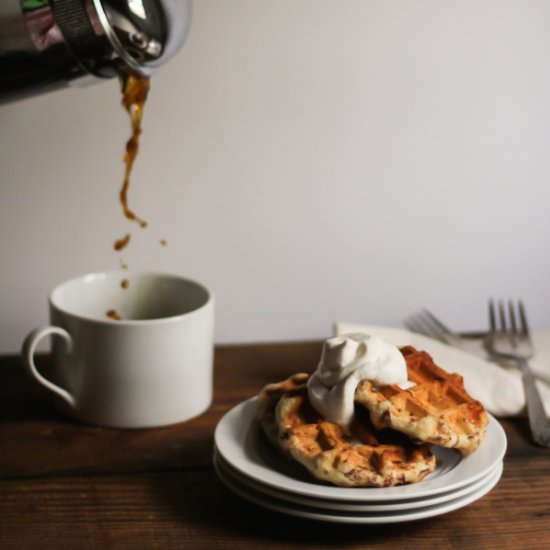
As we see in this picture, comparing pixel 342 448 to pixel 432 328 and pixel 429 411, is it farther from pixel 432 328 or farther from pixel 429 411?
pixel 432 328

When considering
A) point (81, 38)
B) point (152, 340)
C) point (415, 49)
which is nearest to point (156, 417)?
point (152, 340)

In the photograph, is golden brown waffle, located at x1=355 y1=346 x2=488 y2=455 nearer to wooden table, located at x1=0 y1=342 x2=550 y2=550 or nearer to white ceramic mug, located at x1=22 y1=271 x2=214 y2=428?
wooden table, located at x1=0 y1=342 x2=550 y2=550

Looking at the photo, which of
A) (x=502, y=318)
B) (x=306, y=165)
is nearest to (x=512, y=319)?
(x=502, y=318)

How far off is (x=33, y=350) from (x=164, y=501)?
18 centimetres

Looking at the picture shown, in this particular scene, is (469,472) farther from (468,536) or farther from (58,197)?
(58,197)

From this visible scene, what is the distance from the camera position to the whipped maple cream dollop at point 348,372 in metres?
0.67

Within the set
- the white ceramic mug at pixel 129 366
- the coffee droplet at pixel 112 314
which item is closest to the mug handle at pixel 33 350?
the white ceramic mug at pixel 129 366

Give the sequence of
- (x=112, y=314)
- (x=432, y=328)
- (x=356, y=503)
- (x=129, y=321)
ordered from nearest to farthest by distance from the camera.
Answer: (x=356, y=503) → (x=129, y=321) → (x=112, y=314) → (x=432, y=328)

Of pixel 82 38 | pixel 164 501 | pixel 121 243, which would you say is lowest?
pixel 164 501

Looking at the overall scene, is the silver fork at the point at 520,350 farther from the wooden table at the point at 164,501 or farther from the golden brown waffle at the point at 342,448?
the golden brown waffle at the point at 342,448

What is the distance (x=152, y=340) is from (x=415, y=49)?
1.38 feet

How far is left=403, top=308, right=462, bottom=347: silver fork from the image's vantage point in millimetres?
982

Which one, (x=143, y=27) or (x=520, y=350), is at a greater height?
(x=143, y=27)

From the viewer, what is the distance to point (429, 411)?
66 cm
